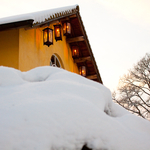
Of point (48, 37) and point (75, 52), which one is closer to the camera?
point (48, 37)

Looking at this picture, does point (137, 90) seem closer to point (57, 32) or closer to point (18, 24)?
point (57, 32)

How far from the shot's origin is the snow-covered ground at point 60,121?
1219mm

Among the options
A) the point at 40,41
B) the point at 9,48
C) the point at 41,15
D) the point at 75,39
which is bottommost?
the point at 9,48

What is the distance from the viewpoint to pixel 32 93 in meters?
1.64

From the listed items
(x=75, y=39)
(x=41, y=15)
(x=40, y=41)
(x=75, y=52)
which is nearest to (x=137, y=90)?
(x=75, y=52)

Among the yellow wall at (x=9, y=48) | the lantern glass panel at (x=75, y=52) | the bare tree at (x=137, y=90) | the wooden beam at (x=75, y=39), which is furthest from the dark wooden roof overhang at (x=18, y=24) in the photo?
the bare tree at (x=137, y=90)

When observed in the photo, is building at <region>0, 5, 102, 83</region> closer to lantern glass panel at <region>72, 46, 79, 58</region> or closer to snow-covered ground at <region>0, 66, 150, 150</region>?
lantern glass panel at <region>72, 46, 79, 58</region>

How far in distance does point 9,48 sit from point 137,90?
10.0m

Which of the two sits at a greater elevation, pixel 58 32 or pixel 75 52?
pixel 75 52

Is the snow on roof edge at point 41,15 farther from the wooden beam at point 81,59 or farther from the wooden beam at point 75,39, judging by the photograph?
the wooden beam at point 81,59

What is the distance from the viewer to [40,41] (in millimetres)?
6520

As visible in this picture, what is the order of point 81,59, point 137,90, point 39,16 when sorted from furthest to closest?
point 137,90, point 81,59, point 39,16

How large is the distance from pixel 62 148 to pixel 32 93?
1.89ft

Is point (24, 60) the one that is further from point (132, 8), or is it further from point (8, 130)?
point (132, 8)
